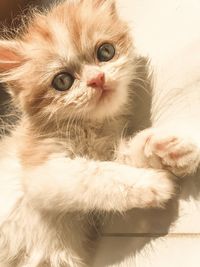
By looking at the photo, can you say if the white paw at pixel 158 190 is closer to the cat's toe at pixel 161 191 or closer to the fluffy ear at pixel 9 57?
the cat's toe at pixel 161 191

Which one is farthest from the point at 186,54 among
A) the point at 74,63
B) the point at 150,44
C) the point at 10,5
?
the point at 10,5

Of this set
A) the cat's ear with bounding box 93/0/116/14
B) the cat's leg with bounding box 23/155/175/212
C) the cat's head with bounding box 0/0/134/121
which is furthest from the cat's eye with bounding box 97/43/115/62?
the cat's leg with bounding box 23/155/175/212

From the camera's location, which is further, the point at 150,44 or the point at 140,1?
the point at 140,1

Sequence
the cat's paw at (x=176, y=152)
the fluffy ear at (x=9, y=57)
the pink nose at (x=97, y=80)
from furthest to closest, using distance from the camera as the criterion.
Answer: the fluffy ear at (x=9, y=57), the pink nose at (x=97, y=80), the cat's paw at (x=176, y=152)

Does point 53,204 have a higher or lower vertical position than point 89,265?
higher

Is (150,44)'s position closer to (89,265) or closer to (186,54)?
(186,54)

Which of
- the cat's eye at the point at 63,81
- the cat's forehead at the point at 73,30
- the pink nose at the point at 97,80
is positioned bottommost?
the pink nose at the point at 97,80

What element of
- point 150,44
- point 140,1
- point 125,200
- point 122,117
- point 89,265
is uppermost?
point 140,1

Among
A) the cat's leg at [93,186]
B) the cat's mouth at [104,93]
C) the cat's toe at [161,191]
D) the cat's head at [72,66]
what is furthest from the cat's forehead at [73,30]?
the cat's toe at [161,191]
